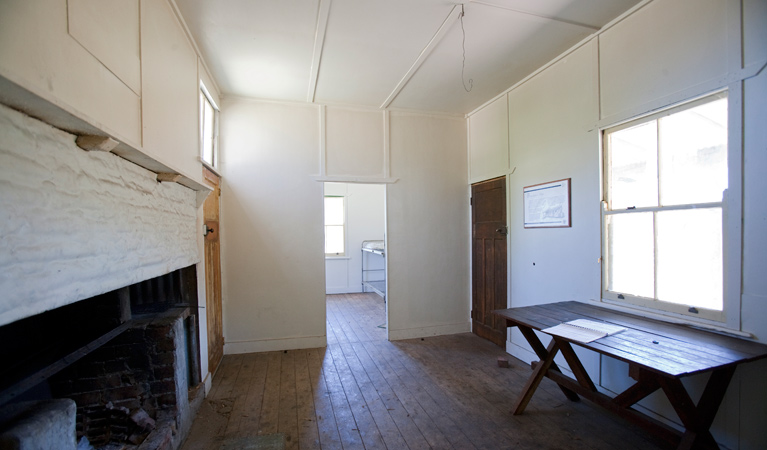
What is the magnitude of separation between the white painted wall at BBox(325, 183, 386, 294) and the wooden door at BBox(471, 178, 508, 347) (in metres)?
3.29

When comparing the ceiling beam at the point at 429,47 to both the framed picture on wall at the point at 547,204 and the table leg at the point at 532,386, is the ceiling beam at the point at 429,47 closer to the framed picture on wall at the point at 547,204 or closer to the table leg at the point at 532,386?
the framed picture on wall at the point at 547,204

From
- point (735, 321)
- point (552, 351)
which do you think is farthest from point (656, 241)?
point (552, 351)

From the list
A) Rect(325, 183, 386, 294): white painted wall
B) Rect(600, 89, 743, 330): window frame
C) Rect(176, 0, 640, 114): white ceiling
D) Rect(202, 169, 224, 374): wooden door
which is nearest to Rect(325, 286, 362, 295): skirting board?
Rect(325, 183, 386, 294): white painted wall

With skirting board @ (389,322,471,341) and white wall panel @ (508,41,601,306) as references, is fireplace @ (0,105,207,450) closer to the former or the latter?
skirting board @ (389,322,471,341)

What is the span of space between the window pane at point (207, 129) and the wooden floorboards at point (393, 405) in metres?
2.20

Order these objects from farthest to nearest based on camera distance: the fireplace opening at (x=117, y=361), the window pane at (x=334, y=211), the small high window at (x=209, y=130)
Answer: the window pane at (x=334, y=211) → the small high window at (x=209, y=130) → the fireplace opening at (x=117, y=361)

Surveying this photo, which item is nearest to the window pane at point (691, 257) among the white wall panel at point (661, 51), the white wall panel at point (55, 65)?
the white wall panel at point (661, 51)

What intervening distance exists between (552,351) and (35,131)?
9.59 ft

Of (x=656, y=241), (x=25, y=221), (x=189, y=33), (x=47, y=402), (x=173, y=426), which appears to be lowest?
(x=173, y=426)

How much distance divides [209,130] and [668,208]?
4.05 m

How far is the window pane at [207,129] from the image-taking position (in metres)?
3.17

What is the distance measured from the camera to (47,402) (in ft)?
3.96

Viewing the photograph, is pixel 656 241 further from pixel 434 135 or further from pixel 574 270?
pixel 434 135

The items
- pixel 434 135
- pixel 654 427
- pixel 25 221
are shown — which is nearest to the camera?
pixel 25 221
